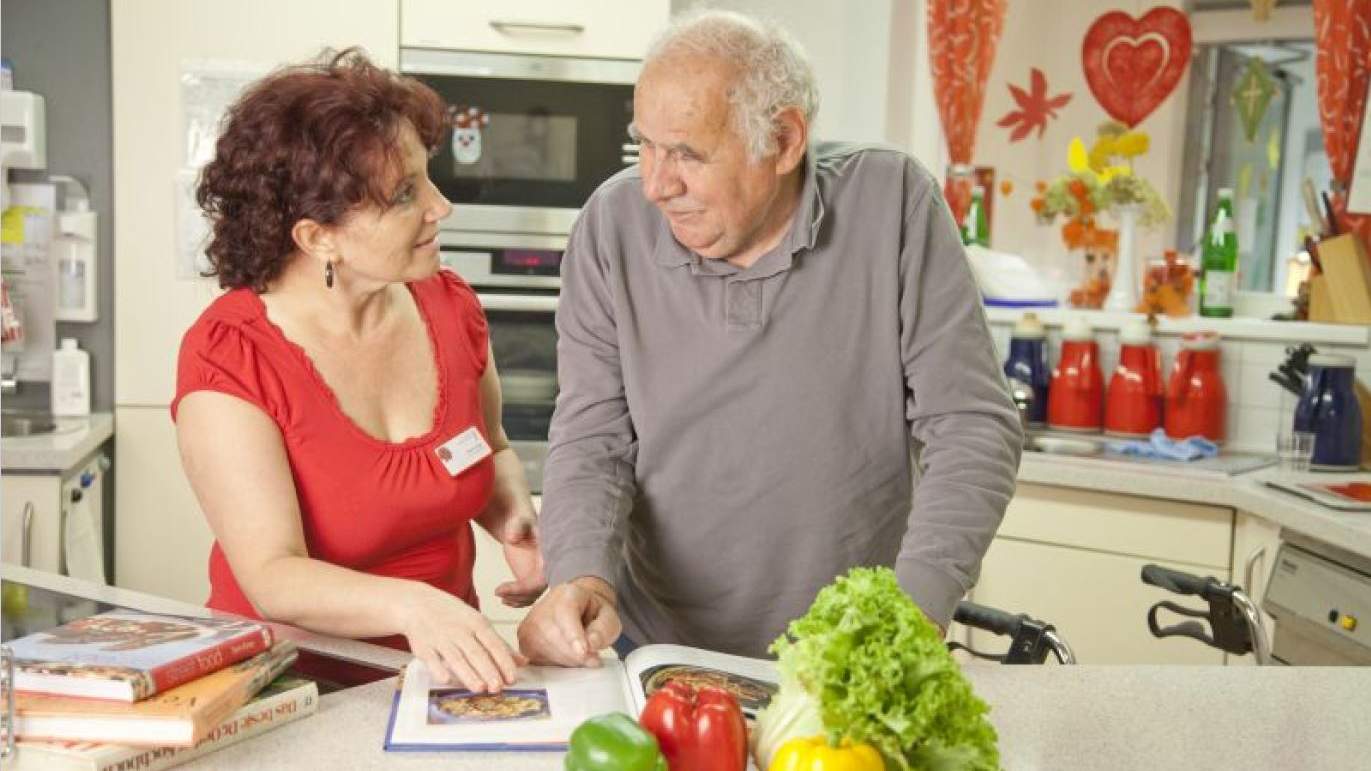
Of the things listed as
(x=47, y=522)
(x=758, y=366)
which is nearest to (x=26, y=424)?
(x=47, y=522)

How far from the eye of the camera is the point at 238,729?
1.33 metres

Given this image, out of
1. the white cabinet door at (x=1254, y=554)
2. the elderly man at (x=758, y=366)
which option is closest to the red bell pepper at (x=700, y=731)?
the elderly man at (x=758, y=366)

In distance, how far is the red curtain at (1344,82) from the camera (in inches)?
137

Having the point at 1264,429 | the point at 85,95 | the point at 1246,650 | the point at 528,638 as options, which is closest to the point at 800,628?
the point at 528,638

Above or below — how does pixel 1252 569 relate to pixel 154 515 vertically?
above

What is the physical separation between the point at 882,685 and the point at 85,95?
3.08 meters

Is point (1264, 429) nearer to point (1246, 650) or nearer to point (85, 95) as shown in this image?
point (1246, 650)

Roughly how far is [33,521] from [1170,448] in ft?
8.06

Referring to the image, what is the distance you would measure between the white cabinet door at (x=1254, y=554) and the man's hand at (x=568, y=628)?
5.79 ft

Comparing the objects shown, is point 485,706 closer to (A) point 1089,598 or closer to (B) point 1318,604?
(B) point 1318,604

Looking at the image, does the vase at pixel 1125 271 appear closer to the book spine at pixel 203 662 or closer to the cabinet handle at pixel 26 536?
the cabinet handle at pixel 26 536

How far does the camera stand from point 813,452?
1857 millimetres

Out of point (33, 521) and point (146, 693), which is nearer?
point (146, 693)

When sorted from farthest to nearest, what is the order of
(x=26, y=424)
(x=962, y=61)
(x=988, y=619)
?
(x=962, y=61), (x=26, y=424), (x=988, y=619)
